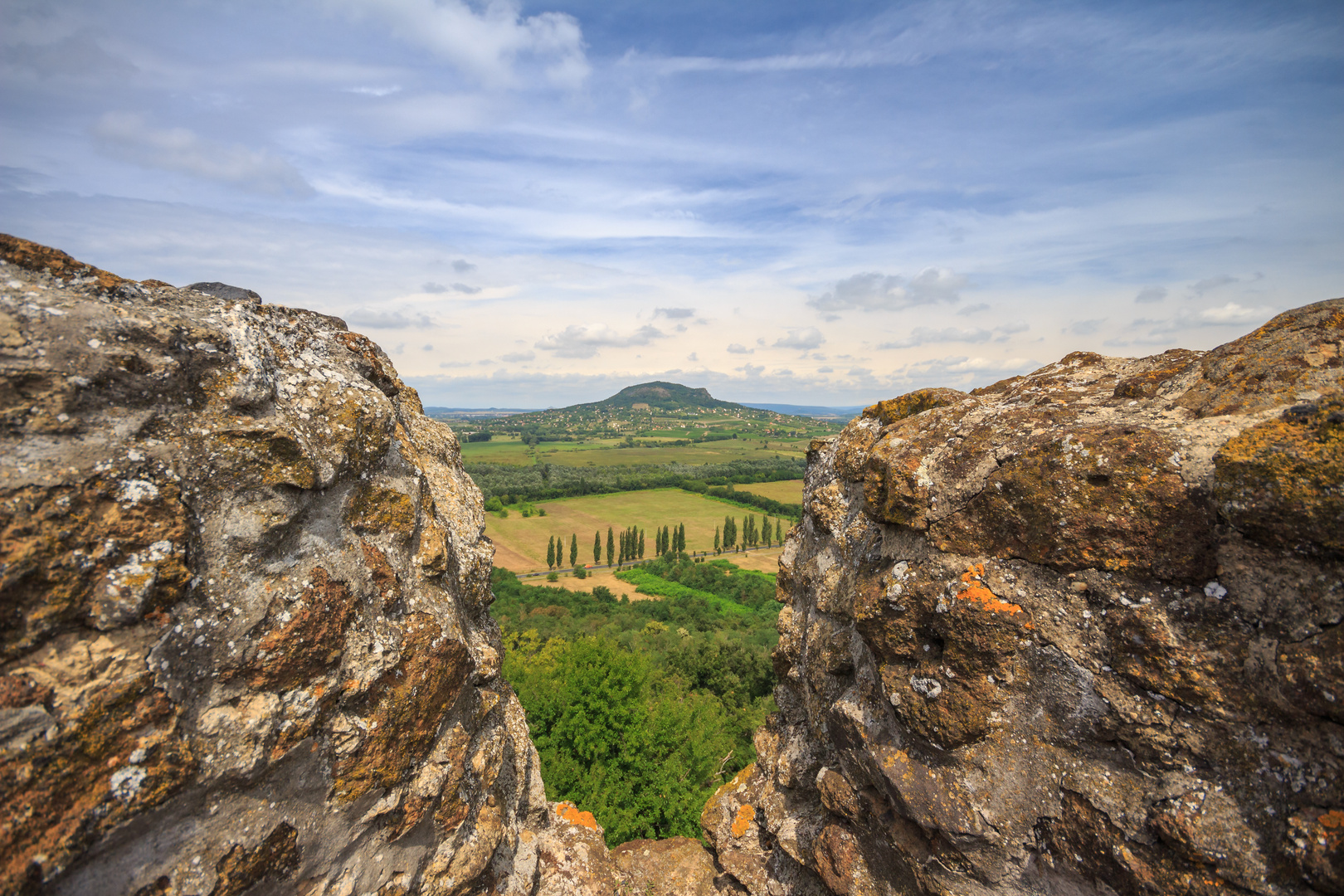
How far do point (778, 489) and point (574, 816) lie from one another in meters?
105

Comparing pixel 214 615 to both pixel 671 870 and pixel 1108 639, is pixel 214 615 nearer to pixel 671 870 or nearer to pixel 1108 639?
pixel 1108 639

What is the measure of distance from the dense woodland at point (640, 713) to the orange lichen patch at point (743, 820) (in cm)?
780

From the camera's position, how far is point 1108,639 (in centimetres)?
424

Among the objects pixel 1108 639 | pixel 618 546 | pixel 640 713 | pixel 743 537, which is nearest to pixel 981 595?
pixel 1108 639

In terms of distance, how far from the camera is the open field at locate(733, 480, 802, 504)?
10294 centimetres

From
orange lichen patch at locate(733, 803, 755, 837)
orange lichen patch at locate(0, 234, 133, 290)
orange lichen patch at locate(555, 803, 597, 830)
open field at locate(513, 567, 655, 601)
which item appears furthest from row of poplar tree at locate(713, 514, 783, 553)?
orange lichen patch at locate(0, 234, 133, 290)

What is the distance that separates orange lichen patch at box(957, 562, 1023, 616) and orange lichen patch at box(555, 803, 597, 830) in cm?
626

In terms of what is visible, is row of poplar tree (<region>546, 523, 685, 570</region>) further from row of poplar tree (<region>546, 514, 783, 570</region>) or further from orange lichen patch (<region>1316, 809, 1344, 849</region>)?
orange lichen patch (<region>1316, 809, 1344, 849</region>)

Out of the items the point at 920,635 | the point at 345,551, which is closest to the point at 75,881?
the point at 345,551

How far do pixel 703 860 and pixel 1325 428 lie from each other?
27.8ft

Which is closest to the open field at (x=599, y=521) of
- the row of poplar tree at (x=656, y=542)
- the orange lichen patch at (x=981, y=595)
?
the row of poplar tree at (x=656, y=542)

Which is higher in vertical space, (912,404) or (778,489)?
(912,404)

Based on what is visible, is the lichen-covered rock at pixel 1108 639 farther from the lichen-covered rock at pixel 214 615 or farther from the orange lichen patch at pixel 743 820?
the lichen-covered rock at pixel 214 615

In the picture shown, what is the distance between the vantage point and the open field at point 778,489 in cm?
10294
